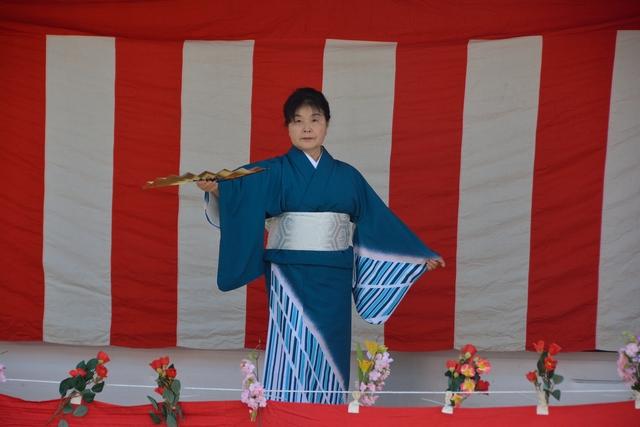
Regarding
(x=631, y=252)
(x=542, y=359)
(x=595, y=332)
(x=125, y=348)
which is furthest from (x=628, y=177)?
(x=125, y=348)

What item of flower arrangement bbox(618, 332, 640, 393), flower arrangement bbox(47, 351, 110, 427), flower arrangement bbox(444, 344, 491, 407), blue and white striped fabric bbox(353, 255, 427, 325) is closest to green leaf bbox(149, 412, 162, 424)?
flower arrangement bbox(47, 351, 110, 427)

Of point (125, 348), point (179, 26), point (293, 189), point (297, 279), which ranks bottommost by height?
point (125, 348)

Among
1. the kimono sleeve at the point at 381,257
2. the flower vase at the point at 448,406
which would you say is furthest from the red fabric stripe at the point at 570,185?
the flower vase at the point at 448,406

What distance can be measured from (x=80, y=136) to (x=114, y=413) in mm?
1646

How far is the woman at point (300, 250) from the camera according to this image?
3174 mm

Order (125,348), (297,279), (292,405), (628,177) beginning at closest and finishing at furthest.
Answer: (292,405) → (297,279) → (628,177) → (125,348)

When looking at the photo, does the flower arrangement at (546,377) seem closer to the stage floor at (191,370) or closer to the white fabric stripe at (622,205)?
the white fabric stripe at (622,205)

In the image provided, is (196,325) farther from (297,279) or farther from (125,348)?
(297,279)

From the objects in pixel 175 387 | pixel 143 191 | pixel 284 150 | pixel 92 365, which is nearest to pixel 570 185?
pixel 284 150

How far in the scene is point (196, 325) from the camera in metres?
4.05

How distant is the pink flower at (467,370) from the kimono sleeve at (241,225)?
2.82 feet

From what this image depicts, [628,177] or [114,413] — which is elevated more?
[628,177]

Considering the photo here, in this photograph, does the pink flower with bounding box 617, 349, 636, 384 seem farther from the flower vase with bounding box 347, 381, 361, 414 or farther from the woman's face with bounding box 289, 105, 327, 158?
the woman's face with bounding box 289, 105, 327, 158

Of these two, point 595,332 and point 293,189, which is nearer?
point 293,189
